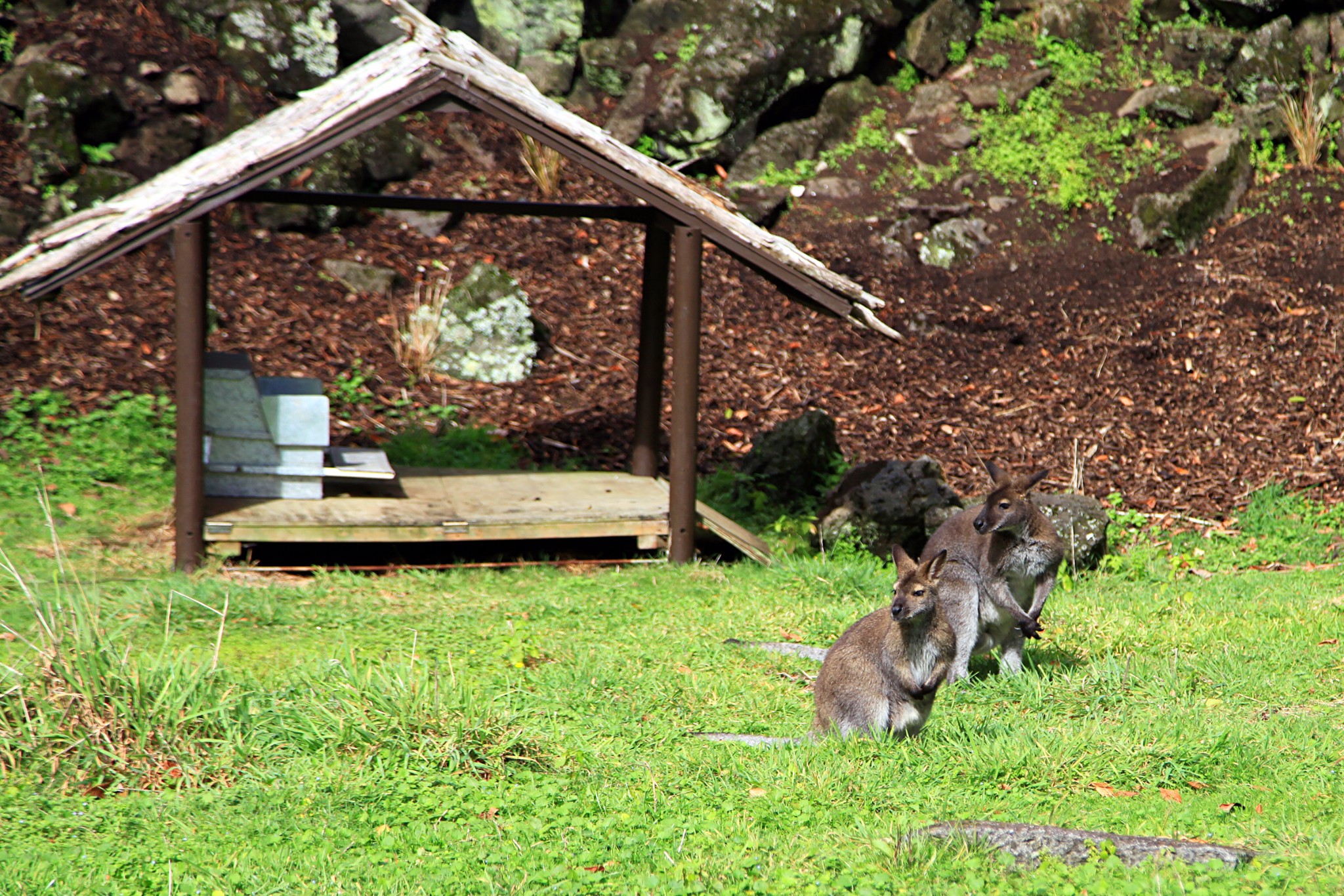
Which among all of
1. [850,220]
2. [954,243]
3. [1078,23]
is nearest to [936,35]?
[1078,23]

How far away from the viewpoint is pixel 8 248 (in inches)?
520

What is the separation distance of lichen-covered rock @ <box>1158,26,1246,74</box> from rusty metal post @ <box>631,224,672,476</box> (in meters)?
9.58

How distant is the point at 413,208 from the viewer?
31.6 ft

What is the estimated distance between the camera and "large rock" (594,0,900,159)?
16.1 meters

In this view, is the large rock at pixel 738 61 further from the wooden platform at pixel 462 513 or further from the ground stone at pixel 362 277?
the wooden platform at pixel 462 513

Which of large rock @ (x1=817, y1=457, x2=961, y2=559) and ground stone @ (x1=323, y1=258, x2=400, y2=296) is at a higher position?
ground stone @ (x1=323, y1=258, x2=400, y2=296)

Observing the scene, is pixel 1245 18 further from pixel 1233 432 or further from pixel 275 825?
pixel 275 825

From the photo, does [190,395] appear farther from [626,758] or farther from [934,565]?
[934,565]

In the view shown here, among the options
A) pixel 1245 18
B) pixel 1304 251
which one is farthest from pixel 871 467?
pixel 1245 18

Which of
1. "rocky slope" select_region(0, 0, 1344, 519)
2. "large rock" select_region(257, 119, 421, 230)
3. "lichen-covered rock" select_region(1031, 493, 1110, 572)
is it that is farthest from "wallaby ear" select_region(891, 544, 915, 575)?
"large rock" select_region(257, 119, 421, 230)

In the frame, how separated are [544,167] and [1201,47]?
29.5ft

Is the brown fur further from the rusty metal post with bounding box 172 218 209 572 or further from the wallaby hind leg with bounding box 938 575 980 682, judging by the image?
the rusty metal post with bounding box 172 218 209 572

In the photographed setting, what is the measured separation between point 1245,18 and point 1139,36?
4.39 feet

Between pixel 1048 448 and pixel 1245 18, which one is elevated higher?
pixel 1245 18
